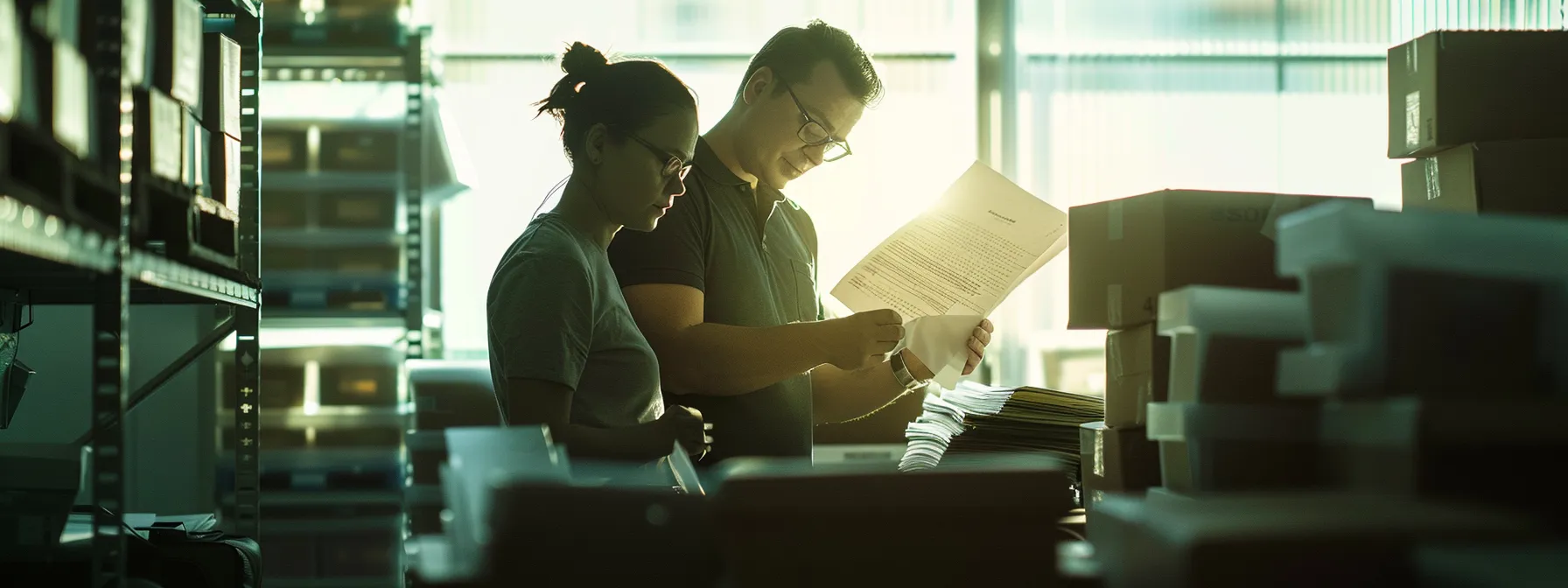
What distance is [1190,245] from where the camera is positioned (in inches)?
54.6

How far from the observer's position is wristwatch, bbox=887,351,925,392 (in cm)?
192

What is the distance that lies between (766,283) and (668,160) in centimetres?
37

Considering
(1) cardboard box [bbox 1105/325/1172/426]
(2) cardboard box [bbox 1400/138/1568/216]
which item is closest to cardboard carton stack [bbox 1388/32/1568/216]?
(2) cardboard box [bbox 1400/138/1568/216]

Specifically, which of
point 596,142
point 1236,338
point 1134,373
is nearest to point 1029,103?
point 1134,373

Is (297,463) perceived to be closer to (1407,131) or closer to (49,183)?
(49,183)

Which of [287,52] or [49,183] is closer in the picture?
[49,183]

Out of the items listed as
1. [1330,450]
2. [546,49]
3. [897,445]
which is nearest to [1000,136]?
[897,445]

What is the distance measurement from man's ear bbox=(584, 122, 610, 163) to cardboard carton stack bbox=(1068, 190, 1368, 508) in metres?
0.64

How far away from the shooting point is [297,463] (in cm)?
297

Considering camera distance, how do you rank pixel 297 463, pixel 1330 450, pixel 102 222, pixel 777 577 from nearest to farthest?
pixel 777 577, pixel 1330 450, pixel 102 222, pixel 297 463

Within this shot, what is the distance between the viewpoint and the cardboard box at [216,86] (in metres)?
1.63

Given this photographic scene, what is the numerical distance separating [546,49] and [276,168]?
972mm

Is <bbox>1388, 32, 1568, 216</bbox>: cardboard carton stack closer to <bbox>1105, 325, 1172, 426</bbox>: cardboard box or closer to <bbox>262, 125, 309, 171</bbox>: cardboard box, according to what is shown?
<bbox>1105, 325, 1172, 426</bbox>: cardboard box

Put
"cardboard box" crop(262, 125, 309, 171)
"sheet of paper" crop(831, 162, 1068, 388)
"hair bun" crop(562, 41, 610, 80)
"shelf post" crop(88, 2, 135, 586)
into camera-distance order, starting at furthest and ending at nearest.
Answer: "cardboard box" crop(262, 125, 309, 171), "sheet of paper" crop(831, 162, 1068, 388), "hair bun" crop(562, 41, 610, 80), "shelf post" crop(88, 2, 135, 586)
